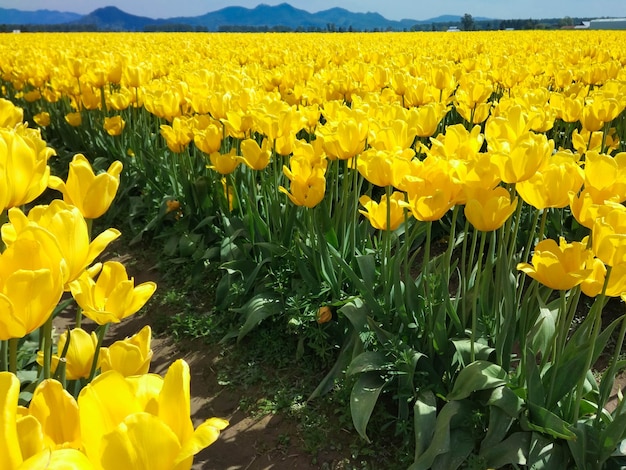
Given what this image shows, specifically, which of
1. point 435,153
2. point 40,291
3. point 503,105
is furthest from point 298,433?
point 503,105

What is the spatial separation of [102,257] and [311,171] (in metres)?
2.89

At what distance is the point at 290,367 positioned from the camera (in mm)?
3139

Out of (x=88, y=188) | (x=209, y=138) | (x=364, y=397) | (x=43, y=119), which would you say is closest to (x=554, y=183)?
(x=364, y=397)

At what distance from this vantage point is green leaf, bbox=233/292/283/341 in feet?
10.5

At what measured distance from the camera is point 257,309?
3.22 metres

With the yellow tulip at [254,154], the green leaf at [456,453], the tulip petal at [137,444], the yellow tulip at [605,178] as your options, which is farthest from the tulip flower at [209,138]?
the tulip petal at [137,444]

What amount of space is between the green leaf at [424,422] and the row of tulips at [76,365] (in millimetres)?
1364

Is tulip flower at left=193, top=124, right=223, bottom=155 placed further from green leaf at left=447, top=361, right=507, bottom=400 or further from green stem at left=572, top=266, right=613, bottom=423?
green stem at left=572, top=266, right=613, bottom=423

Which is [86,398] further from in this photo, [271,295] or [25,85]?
[25,85]

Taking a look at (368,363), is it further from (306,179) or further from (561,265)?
(561,265)

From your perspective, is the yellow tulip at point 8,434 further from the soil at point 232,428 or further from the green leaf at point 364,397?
the soil at point 232,428

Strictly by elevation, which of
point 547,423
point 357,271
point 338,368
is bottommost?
point 338,368

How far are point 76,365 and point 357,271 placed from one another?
6.39 feet

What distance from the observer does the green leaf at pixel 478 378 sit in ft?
7.02
